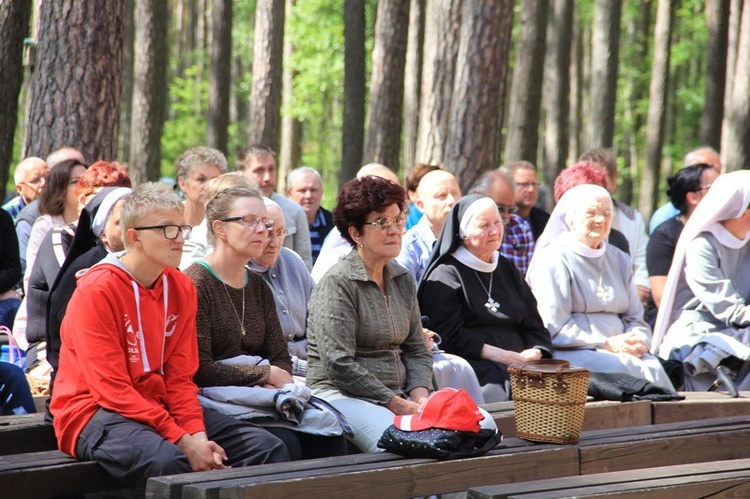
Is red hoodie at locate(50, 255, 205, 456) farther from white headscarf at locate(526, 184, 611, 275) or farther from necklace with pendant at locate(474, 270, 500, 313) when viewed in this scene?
white headscarf at locate(526, 184, 611, 275)

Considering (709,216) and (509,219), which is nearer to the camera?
(709,216)

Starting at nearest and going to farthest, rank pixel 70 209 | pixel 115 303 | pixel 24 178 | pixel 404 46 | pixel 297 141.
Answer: pixel 115 303
pixel 70 209
pixel 24 178
pixel 404 46
pixel 297 141

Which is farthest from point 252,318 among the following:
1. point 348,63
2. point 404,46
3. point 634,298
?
point 348,63

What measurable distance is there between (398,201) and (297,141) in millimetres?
19230

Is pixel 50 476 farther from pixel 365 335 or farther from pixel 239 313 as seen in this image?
pixel 365 335

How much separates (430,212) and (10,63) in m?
5.47

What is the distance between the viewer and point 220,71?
60.2 ft

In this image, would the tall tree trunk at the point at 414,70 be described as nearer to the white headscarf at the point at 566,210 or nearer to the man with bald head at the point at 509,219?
the man with bald head at the point at 509,219

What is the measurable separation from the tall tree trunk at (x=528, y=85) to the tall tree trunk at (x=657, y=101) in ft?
14.2

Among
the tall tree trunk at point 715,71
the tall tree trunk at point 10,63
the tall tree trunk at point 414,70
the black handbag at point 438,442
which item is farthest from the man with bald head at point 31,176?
the tall tree trunk at point 715,71

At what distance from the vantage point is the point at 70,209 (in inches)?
264

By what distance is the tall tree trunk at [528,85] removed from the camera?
622 inches

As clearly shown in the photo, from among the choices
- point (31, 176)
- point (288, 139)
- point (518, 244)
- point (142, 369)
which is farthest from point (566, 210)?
point (288, 139)

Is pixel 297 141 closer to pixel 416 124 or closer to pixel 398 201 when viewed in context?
pixel 416 124
